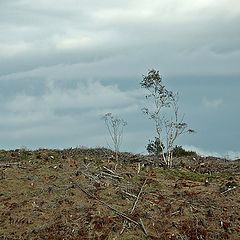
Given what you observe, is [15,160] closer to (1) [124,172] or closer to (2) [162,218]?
(1) [124,172]

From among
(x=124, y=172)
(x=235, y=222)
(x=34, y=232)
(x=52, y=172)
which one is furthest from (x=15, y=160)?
(x=235, y=222)

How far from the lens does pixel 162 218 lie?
1484 centimetres

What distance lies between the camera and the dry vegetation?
567 inches

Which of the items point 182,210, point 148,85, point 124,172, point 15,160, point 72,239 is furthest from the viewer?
point 148,85

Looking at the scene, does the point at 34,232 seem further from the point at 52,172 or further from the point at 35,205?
the point at 52,172

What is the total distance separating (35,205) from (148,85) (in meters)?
11.1

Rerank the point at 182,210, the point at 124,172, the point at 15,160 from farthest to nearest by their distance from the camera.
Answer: the point at 15,160 < the point at 124,172 < the point at 182,210

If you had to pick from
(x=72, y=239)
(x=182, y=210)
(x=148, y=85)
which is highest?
(x=148, y=85)

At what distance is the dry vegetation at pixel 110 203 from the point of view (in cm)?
1439

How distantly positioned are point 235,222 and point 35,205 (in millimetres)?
5035

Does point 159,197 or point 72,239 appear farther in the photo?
point 159,197

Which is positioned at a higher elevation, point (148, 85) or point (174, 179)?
point (148, 85)

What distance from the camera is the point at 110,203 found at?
1555cm

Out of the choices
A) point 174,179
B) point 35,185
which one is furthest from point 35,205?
point 174,179
